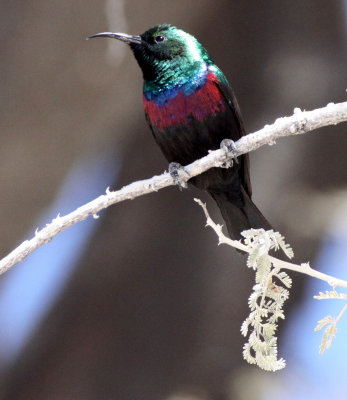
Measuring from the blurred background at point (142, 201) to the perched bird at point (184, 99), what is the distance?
0.83 m

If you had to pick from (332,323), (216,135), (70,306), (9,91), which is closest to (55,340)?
(70,306)

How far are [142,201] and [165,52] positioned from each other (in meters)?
1.39

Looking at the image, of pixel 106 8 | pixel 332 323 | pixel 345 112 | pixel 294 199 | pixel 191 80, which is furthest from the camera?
pixel 294 199

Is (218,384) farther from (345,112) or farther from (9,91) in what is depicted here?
(345,112)

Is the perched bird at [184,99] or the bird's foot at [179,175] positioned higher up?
the perched bird at [184,99]

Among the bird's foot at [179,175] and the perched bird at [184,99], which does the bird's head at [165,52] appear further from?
the bird's foot at [179,175]

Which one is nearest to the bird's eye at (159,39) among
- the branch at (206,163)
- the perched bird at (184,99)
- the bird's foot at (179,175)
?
the perched bird at (184,99)

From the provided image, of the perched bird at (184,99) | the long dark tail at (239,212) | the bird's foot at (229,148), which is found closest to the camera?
the bird's foot at (229,148)

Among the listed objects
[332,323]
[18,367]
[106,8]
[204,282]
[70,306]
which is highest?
[106,8]

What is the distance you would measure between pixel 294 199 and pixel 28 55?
1884mm

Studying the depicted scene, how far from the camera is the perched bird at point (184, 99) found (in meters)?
3.35

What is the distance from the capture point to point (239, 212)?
376 cm

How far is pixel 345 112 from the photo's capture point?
7.78ft

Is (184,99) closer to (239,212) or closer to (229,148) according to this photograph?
(229,148)
